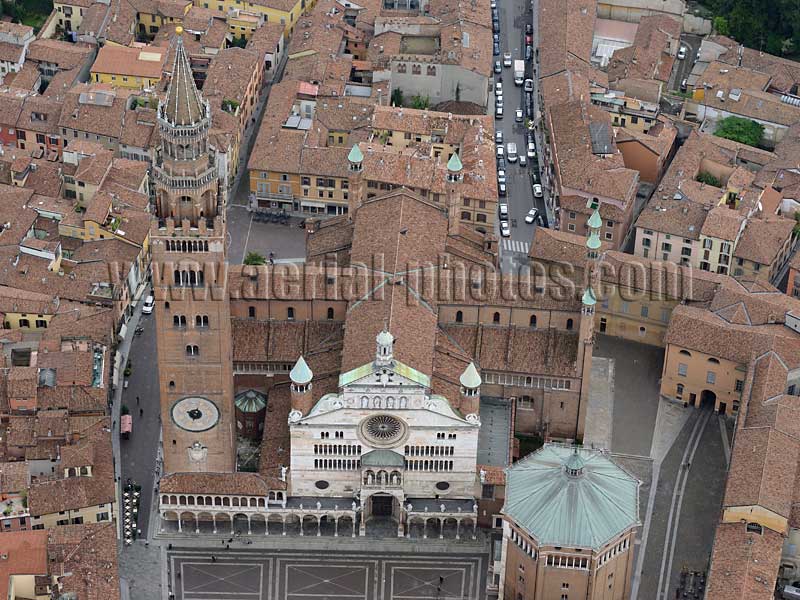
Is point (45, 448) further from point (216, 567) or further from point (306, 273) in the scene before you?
point (306, 273)

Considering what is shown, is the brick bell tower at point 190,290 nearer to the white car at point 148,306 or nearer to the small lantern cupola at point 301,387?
the small lantern cupola at point 301,387

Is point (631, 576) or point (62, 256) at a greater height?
point (62, 256)

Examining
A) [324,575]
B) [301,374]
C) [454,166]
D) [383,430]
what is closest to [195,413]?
[301,374]

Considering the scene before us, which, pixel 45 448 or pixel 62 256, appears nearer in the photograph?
pixel 45 448

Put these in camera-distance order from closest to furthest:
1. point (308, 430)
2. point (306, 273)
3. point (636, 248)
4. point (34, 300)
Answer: point (308, 430) < point (306, 273) < point (34, 300) < point (636, 248)

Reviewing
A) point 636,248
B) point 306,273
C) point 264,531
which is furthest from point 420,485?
point 636,248

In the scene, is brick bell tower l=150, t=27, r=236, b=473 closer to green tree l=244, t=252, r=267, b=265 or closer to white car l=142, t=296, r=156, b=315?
white car l=142, t=296, r=156, b=315

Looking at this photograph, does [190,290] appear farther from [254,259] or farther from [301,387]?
[254,259]
